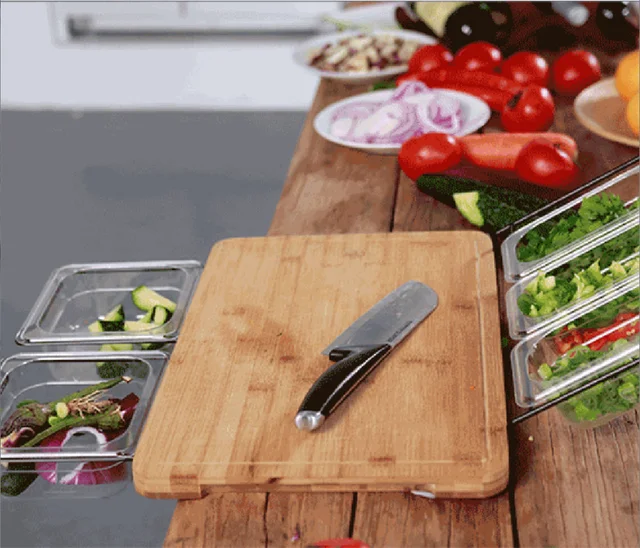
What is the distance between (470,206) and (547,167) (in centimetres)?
20

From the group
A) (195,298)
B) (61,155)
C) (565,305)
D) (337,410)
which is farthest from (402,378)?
(61,155)

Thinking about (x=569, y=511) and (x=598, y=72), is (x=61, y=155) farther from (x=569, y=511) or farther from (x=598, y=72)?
(x=569, y=511)

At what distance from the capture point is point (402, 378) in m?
1.17

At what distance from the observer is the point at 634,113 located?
1.84 metres

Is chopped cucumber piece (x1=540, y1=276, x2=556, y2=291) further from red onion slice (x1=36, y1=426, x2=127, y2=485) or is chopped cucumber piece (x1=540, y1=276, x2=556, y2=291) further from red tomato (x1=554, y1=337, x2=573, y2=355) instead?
red onion slice (x1=36, y1=426, x2=127, y2=485)

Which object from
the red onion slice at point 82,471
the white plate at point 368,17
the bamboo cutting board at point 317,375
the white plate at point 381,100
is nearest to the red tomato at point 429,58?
the white plate at point 381,100

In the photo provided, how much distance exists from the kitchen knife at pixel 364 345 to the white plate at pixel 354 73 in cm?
112

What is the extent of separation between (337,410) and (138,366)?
34cm

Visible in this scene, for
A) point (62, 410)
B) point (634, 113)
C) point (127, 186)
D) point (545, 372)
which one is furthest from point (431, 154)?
point (127, 186)

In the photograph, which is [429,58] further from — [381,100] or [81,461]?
[81,461]

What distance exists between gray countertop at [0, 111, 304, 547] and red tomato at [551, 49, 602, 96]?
5.21 feet

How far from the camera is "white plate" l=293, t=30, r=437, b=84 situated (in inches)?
93.7

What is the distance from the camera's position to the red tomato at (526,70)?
221 centimetres

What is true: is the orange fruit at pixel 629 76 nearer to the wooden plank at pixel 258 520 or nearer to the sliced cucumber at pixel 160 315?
the sliced cucumber at pixel 160 315
